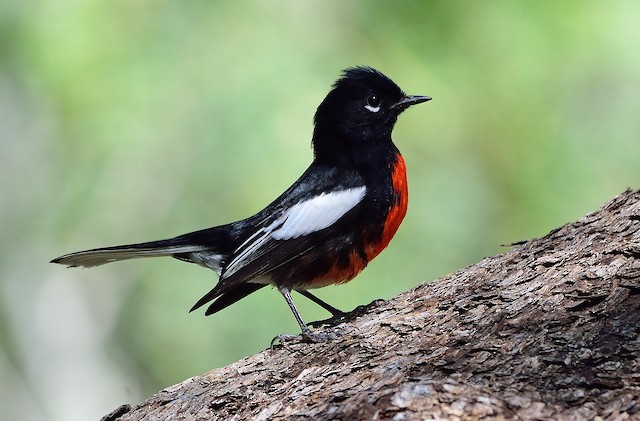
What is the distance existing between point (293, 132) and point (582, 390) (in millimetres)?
4714

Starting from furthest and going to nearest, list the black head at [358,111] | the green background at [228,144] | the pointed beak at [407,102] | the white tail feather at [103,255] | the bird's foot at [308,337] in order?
the green background at [228,144], the pointed beak at [407,102], the black head at [358,111], the white tail feather at [103,255], the bird's foot at [308,337]

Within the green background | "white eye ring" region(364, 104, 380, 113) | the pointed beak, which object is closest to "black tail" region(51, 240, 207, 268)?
"white eye ring" region(364, 104, 380, 113)

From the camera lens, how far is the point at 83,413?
841 cm

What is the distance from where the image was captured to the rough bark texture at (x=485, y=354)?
2.88 meters

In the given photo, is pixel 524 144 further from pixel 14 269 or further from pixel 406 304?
pixel 14 269

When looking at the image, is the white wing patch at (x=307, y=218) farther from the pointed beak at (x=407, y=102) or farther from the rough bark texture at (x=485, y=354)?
the pointed beak at (x=407, y=102)

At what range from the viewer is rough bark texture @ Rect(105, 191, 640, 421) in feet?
9.45

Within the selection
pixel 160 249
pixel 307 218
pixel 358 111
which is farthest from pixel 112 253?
pixel 358 111

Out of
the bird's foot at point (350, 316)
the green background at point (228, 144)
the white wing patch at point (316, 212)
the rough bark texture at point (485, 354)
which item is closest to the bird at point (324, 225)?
the white wing patch at point (316, 212)

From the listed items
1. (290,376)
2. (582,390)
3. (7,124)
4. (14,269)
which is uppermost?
(7,124)

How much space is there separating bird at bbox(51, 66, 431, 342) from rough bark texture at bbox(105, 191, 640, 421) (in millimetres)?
499

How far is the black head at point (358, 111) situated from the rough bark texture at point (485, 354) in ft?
3.88

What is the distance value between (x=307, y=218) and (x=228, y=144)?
319 cm

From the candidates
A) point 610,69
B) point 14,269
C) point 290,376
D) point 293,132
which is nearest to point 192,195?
point 293,132
